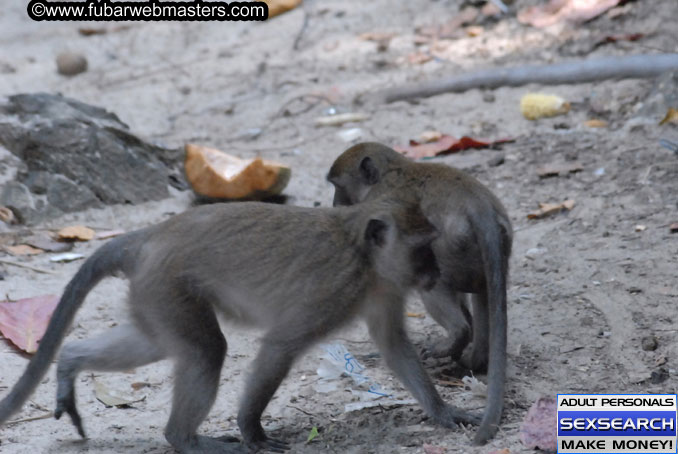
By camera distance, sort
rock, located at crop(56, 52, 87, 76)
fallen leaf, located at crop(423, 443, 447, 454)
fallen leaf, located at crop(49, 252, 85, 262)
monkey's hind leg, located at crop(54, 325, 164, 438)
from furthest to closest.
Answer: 1. rock, located at crop(56, 52, 87, 76)
2. fallen leaf, located at crop(49, 252, 85, 262)
3. monkey's hind leg, located at crop(54, 325, 164, 438)
4. fallen leaf, located at crop(423, 443, 447, 454)

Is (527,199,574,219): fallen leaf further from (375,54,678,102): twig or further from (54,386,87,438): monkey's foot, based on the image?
(54,386,87,438): monkey's foot

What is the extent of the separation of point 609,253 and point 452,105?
3.16 m

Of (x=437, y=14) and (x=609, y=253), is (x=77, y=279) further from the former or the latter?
(x=437, y=14)

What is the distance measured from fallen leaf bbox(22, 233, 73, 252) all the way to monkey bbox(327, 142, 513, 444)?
220 centimetres

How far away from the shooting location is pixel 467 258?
A: 4117 mm

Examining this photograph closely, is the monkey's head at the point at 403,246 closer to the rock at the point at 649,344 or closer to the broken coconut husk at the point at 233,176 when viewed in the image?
the rock at the point at 649,344

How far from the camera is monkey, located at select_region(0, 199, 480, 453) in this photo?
12.3ft

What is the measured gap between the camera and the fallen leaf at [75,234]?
614cm

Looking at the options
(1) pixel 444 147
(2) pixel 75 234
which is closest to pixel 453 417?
(2) pixel 75 234


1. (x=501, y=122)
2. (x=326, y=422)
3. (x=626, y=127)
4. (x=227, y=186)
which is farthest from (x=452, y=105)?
(x=326, y=422)

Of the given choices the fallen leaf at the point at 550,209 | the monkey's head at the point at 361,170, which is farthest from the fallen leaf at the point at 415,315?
the fallen leaf at the point at 550,209

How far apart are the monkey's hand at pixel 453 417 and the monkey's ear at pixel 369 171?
1458mm

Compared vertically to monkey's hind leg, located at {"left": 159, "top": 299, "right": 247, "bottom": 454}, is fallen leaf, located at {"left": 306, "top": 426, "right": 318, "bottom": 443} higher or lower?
lower

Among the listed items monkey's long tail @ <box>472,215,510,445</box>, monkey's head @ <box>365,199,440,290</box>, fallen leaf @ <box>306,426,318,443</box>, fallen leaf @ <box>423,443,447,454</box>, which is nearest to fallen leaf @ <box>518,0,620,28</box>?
monkey's long tail @ <box>472,215,510,445</box>
